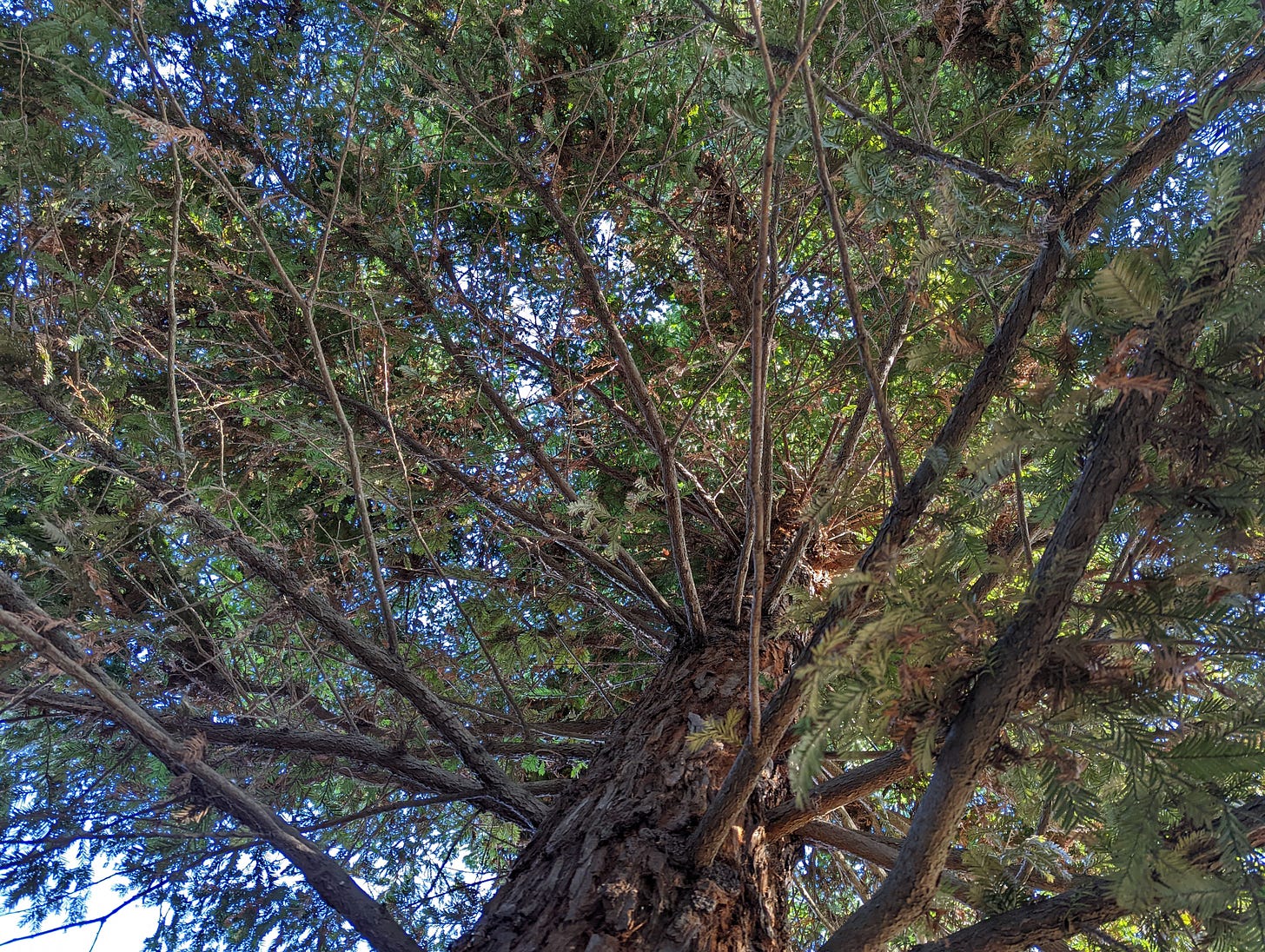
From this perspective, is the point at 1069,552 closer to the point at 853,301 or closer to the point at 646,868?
the point at 853,301

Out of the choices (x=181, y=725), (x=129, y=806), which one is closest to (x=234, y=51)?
(x=181, y=725)

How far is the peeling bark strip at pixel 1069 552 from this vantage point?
1318mm

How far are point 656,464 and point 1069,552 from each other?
3053 mm

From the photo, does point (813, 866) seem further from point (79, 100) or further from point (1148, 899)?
point (79, 100)

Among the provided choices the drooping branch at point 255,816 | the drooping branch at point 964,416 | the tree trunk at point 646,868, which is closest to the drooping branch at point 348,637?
the tree trunk at point 646,868

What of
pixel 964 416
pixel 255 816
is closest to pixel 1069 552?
pixel 964 416

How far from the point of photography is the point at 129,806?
3.80 m

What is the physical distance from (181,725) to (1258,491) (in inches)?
133

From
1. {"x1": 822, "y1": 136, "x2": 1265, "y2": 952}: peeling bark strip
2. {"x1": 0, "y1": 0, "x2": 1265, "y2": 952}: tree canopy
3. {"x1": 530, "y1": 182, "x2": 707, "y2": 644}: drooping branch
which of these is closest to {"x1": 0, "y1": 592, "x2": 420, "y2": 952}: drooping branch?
{"x1": 0, "y1": 0, "x2": 1265, "y2": 952}: tree canopy

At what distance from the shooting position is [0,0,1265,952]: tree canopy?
142 cm

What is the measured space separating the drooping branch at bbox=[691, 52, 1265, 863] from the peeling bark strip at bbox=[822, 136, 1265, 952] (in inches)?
11.1

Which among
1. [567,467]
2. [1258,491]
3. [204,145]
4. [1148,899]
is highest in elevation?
[567,467]

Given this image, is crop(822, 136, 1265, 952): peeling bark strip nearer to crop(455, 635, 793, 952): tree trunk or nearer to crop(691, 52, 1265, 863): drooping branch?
crop(691, 52, 1265, 863): drooping branch

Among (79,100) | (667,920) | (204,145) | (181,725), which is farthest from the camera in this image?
(181,725)
